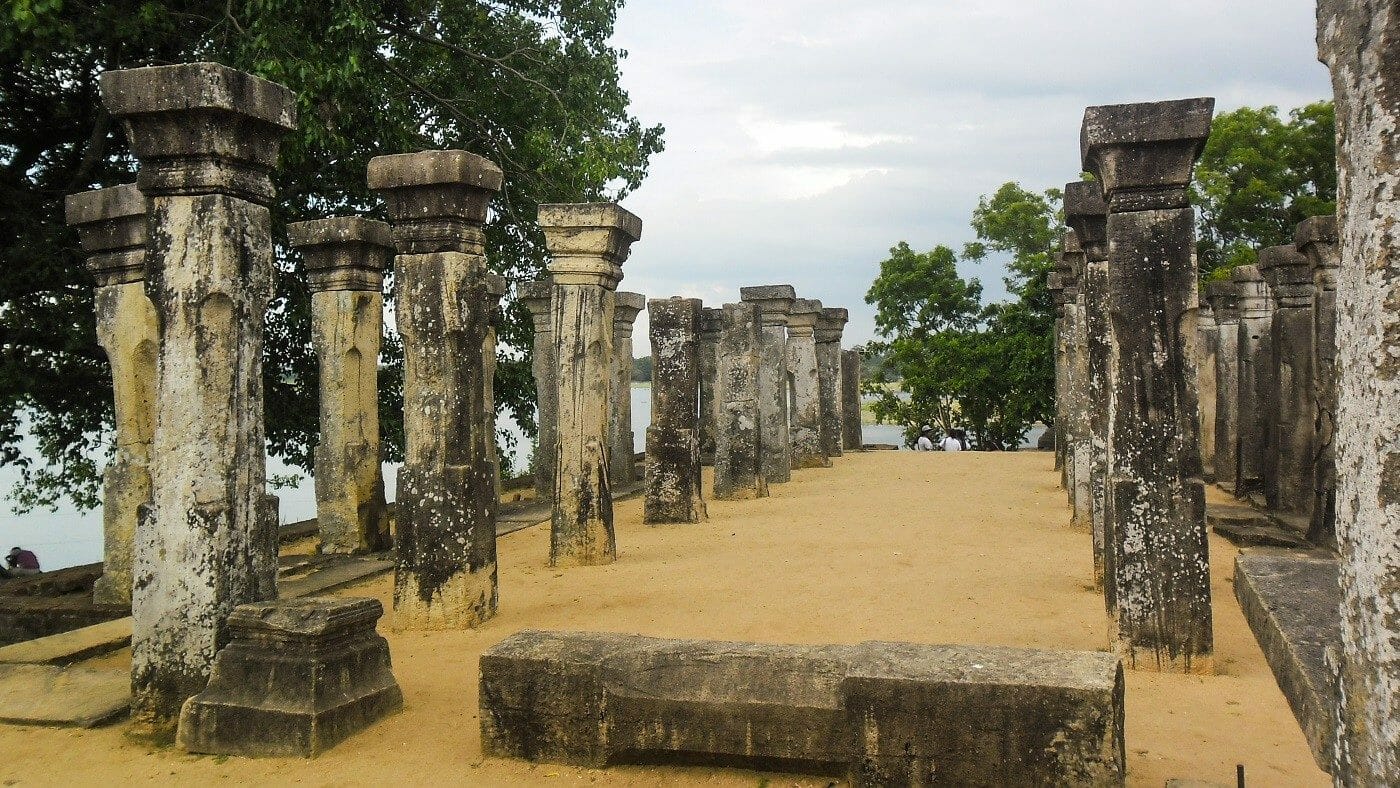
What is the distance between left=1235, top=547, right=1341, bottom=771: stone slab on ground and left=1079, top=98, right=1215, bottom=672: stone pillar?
1.38 ft

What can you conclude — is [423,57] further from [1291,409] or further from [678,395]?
[1291,409]

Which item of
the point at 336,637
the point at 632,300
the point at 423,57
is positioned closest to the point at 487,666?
the point at 336,637

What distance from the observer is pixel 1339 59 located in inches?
90.3

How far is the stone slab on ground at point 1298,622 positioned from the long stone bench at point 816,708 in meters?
0.67

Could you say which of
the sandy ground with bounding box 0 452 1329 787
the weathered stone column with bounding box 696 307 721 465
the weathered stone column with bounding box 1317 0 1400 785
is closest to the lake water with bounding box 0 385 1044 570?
the weathered stone column with bounding box 696 307 721 465

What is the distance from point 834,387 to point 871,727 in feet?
62.3

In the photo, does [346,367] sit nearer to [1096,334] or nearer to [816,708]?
[1096,334]

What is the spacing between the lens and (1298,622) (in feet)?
16.1

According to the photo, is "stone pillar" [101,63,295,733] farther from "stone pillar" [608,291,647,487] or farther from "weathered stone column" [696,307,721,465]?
"weathered stone column" [696,307,721,465]

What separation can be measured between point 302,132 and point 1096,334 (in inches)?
351

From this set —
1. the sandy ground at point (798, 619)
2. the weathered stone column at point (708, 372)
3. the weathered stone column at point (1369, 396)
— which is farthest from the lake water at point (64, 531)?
the weathered stone column at point (1369, 396)

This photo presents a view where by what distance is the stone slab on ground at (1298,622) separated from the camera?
3910 mm

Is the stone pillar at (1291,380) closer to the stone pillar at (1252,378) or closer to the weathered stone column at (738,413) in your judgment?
the stone pillar at (1252,378)

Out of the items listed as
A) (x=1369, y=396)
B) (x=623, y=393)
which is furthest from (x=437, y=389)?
(x=623, y=393)
